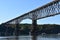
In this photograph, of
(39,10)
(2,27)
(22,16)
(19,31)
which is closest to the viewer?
(39,10)

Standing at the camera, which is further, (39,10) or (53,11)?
(39,10)

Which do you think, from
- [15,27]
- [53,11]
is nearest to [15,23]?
[15,27]

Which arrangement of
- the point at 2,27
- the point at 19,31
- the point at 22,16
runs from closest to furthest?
the point at 22,16, the point at 19,31, the point at 2,27

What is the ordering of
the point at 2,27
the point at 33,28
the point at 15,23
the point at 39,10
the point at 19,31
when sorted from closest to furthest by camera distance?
1. the point at 39,10
2. the point at 33,28
3. the point at 15,23
4. the point at 19,31
5. the point at 2,27

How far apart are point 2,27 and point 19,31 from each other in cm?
1336

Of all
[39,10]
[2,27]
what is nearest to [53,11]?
[39,10]

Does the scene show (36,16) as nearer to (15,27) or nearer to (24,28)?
(15,27)

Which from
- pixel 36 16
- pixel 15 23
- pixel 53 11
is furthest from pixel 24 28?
pixel 53 11

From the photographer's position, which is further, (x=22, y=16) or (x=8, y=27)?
(x=8, y=27)

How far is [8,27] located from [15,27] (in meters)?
8.72

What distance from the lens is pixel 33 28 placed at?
104m

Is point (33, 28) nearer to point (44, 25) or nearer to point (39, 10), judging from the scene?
point (39, 10)

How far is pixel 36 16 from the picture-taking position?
295ft

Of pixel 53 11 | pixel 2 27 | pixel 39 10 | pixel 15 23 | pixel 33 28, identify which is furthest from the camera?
pixel 2 27
